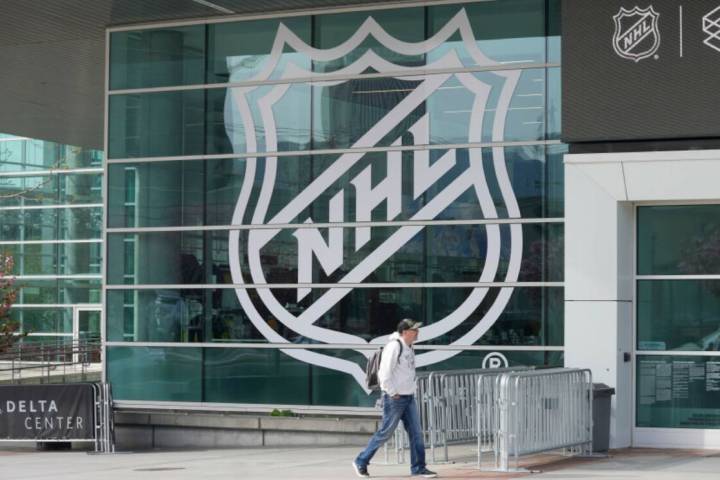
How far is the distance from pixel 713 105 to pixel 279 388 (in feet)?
26.0

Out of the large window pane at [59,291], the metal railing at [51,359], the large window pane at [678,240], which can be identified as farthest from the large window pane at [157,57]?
the large window pane at [59,291]

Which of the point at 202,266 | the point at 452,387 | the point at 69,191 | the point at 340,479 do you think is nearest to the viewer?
the point at 340,479

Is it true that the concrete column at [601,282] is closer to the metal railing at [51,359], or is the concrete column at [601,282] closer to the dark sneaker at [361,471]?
the dark sneaker at [361,471]

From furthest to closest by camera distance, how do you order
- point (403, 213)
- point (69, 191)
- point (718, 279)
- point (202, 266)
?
point (69, 191) < point (202, 266) < point (403, 213) < point (718, 279)

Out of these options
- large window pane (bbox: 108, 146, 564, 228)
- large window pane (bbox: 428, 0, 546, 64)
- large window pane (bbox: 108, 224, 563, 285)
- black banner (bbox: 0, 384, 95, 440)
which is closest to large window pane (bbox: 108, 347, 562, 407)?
black banner (bbox: 0, 384, 95, 440)

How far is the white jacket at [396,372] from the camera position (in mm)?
A: 15203

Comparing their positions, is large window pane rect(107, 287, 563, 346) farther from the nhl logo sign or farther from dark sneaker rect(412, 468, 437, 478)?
dark sneaker rect(412, 468, 437, 478)

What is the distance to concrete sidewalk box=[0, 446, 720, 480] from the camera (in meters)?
15.7

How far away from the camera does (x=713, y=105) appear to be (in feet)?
59.2

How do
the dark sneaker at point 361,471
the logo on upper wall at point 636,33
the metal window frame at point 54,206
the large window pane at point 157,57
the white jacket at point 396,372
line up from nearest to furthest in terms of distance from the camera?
the white jacket at point 396,372
the dark sneaker at point 361,471
the logo on upper wall at point 636,33
the large window pane at point 157,57
the metal window frame at point 54,206

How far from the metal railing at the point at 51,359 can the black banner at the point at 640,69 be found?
22.1 metres

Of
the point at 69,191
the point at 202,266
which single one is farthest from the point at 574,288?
the point at 69,191

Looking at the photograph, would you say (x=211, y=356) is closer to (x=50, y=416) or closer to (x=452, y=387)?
(x=50, y=416)

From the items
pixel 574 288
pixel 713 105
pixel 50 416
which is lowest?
pixel 50 416
